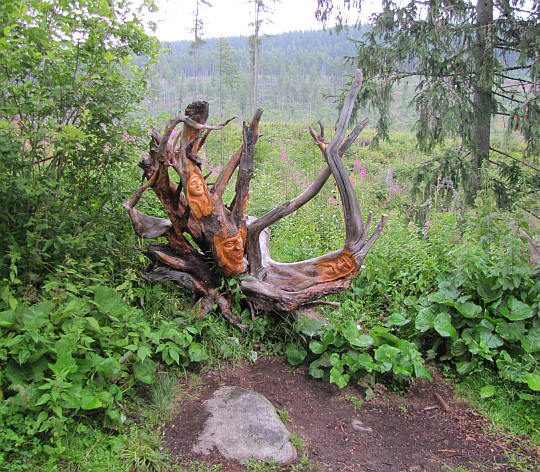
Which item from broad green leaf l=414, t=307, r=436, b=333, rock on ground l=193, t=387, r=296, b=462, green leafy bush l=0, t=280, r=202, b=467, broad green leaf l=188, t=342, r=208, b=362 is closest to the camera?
green leafy bush l=0, t=280, r=202, b=467

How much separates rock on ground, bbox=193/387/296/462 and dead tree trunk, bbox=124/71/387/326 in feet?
2.85

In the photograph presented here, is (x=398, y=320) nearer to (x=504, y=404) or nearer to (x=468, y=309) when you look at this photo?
(x=468, y=309)

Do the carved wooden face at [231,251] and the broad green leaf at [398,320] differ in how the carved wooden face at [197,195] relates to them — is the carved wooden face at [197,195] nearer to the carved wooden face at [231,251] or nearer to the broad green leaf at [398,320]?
the carved wooden face at [231,251]

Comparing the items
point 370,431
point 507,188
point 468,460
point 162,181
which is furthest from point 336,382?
point 507,188

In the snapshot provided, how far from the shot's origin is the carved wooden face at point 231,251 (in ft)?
12.1

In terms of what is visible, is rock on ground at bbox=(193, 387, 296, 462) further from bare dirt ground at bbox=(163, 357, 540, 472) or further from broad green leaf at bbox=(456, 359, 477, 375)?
broad green leaf at bbox=(456, 359, 477, 375)

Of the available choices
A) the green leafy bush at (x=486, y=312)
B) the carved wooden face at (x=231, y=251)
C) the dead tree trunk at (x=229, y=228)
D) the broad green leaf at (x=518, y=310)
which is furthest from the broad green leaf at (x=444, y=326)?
the carved wooden face at (x=231, y=251)

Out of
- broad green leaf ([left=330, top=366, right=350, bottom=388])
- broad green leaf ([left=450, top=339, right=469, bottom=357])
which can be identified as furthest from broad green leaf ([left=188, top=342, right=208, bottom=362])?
broad green leaf ([left=450, top=339, right=469, bottom=357])

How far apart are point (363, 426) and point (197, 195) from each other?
7.74 ft

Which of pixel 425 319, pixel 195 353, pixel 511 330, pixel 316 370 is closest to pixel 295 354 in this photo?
pixel 316 370

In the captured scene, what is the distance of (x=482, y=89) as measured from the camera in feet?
21.6

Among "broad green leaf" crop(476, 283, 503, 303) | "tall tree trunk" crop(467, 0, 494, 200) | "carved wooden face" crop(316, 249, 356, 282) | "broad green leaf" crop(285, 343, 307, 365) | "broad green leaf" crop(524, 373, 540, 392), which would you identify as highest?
"tall tree trunk" crop(467, 0, 494, 200)

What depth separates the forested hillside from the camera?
5916 cm

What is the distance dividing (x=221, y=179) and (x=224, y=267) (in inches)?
32.9
